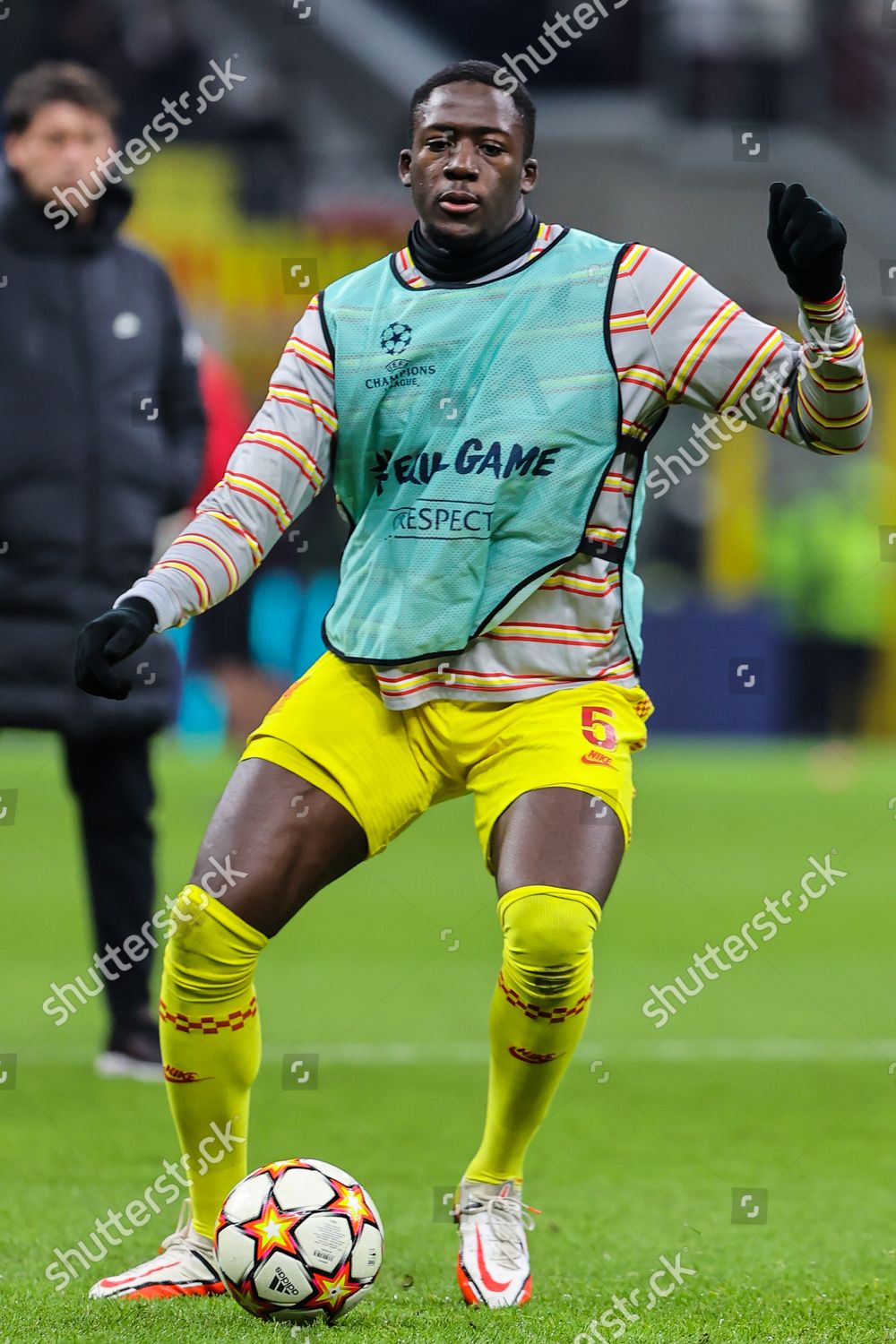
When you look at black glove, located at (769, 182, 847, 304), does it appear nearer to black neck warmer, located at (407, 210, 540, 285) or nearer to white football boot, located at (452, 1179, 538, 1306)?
black neck warmer, located at (407, 210, 540, 285)

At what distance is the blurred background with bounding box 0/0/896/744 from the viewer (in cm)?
2092

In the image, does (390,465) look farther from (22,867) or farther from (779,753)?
(779,753)

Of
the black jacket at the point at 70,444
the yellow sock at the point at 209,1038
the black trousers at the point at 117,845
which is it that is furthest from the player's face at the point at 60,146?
the yellow sock at the point at 209,1038

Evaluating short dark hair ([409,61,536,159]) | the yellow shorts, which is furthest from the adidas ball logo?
short dark hair ([409,61,536,159])

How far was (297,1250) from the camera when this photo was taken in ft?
13.2

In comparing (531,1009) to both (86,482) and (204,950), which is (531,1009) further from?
(86,482)

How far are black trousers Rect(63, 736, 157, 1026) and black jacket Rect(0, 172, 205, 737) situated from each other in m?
0.16

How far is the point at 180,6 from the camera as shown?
2788cm

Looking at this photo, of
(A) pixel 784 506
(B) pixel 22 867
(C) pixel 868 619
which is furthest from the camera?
(A) pixel 784 506

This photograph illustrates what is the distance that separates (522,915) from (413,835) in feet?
32.2

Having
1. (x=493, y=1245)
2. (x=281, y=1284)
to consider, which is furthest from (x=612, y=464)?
(x=281, y=1284)

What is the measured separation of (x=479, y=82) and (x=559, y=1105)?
3457mm

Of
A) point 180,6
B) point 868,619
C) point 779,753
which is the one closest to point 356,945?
point 779,753

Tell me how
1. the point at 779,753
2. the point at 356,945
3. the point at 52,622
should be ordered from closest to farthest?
the point at 52,622
the point at 356,945
the point at 779,753
